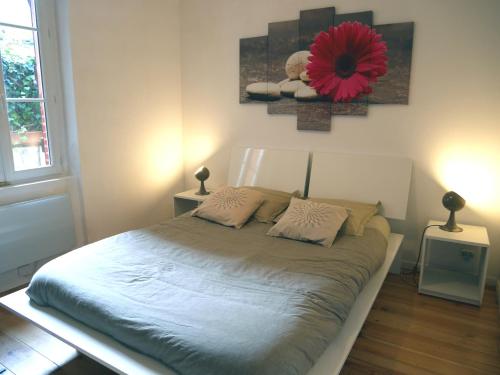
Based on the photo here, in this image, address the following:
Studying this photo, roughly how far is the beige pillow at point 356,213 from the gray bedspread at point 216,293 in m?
0.09

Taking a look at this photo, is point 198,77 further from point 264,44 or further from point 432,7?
point 432,7

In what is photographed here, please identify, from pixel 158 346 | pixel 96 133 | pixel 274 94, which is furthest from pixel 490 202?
pixel 96 133

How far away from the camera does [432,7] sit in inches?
107

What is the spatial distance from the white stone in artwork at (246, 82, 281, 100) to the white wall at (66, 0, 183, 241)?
875 millimetres

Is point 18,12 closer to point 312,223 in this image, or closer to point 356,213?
point 312,223

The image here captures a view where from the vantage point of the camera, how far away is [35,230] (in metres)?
2.83

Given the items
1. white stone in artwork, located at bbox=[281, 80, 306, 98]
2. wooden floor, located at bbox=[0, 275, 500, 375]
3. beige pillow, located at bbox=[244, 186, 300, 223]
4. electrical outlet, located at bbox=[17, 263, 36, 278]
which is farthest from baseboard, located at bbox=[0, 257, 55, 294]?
white stone in artwork, located at bbox=[281, 80, 306, 98]

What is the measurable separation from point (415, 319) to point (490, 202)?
1.05 metres

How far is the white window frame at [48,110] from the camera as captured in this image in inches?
108

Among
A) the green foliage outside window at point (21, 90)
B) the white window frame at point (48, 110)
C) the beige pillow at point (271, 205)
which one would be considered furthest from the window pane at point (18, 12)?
the beige pillow at point (271, 205)

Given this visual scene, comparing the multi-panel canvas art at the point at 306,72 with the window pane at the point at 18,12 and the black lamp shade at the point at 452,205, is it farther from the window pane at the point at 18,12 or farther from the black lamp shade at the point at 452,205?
the window pane at the point at 18,12

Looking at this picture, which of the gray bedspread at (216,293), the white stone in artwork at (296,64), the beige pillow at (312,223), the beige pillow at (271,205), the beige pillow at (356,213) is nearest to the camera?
the gray bedspread at (216,293)

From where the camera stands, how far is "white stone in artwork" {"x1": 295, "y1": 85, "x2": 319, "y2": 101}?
3224 millimetres

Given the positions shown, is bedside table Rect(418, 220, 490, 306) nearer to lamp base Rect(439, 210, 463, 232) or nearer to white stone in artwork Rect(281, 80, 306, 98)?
lamp base Rect(439, 210, 463, 232)
